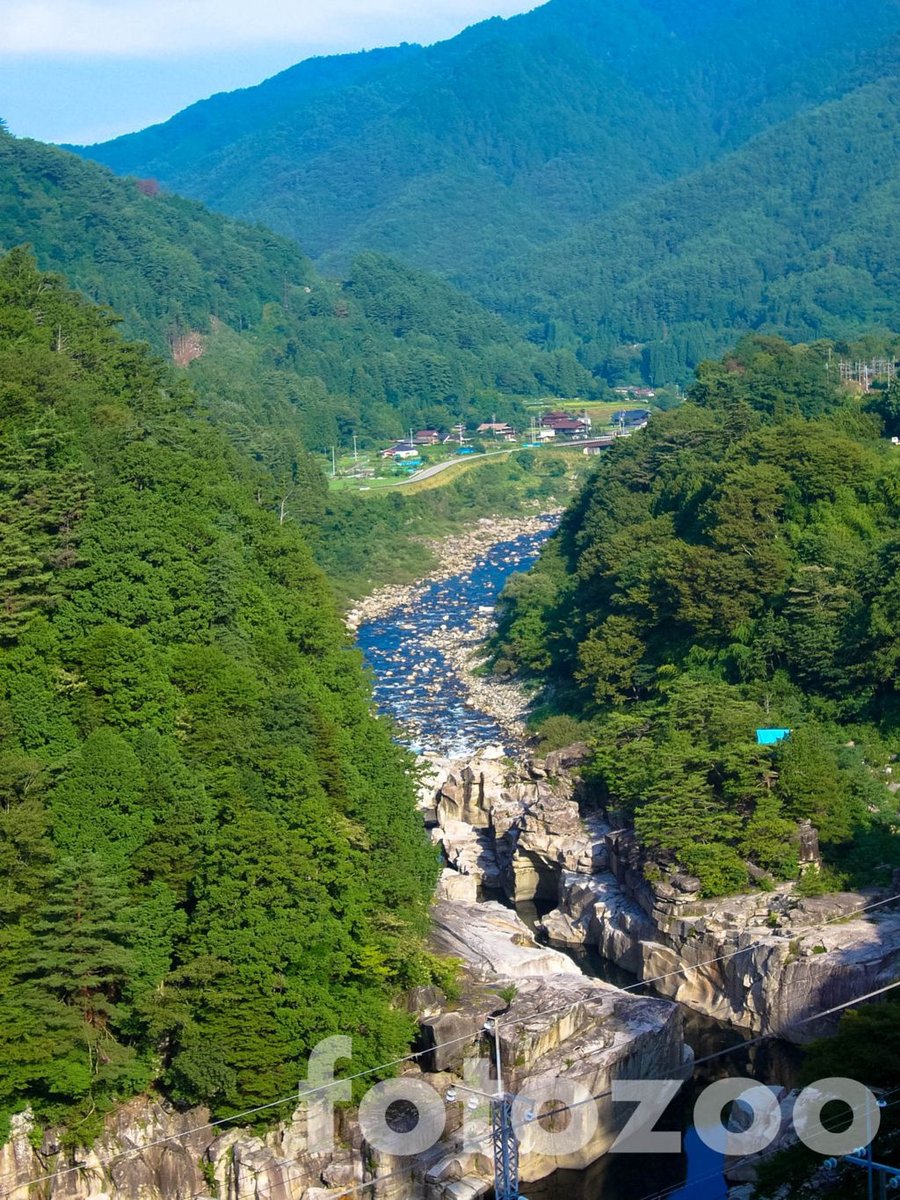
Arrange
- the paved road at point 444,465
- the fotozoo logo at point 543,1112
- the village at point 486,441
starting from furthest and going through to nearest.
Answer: the village at point 486,441 < the paved road at point 444,465 < the fotozoo logo at point 543,1112

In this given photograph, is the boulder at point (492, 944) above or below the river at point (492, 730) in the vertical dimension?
above

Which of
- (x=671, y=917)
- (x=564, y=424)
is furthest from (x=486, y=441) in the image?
(x=671, y=917)

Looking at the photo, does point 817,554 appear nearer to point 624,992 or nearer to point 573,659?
point 573,659

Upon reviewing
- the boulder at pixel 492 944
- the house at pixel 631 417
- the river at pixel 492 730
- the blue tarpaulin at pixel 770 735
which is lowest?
the house at pixel 631 417

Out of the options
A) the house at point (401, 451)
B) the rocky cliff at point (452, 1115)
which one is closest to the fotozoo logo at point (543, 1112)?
the rocky cliff at point (452, 1115)

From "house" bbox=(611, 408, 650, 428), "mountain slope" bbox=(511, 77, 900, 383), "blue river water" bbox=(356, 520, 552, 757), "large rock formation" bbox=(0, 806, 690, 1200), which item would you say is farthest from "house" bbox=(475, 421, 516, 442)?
"large rock formation" bbox=(0, 806, 690, 1200)

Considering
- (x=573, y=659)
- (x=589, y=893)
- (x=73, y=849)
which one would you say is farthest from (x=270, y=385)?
(x=73, y=849)

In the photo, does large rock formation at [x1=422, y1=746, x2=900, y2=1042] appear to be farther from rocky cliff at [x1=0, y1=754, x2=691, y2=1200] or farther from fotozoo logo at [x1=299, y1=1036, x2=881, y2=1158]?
fotozoo logo at [x1=299, y1=1036, x2=881, y2=1158]

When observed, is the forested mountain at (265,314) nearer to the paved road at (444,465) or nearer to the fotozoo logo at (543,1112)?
the paved road at (444,465)
